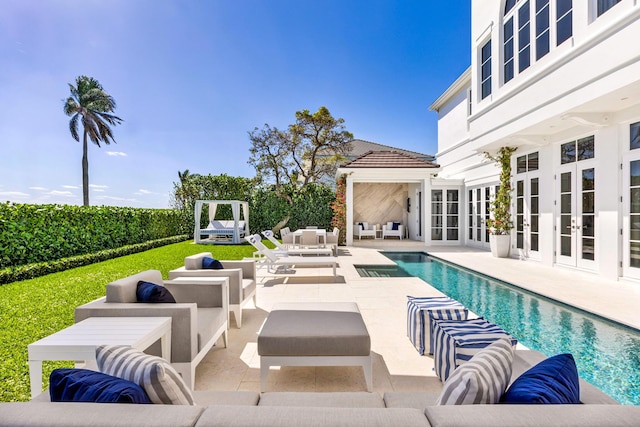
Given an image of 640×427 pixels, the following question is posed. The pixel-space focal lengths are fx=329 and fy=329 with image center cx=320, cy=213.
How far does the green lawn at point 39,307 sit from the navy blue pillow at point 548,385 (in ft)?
11.6

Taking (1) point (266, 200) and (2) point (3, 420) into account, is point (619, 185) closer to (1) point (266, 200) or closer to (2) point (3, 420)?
(2) point (3, 420)

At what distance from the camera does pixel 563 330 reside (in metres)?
4.41

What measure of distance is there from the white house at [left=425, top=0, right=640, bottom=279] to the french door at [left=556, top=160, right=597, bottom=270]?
2cm

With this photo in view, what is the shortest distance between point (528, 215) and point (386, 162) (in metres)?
6.05

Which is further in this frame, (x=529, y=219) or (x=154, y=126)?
(x=154, y=126)

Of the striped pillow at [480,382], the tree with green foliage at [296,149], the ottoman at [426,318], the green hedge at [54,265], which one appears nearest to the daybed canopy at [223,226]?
the tree with green foliage at [296,149]

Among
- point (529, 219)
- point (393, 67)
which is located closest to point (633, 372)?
point (529, 219)

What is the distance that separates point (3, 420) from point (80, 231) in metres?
11.2

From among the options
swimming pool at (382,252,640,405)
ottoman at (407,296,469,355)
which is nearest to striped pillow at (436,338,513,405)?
ottoman at (407,296,469,355)

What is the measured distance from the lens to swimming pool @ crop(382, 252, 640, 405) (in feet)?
10.4

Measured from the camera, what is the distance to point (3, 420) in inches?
44.4

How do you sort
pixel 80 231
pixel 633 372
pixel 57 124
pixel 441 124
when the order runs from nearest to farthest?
pixel 633 372
pixel 80 231
pixel 441 124
pixel 57 124

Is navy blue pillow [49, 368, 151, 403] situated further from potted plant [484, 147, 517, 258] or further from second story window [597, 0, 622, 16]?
potted plant [484, 147, 517, 258]

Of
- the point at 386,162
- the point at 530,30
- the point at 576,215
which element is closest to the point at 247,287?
the point at 576,215
